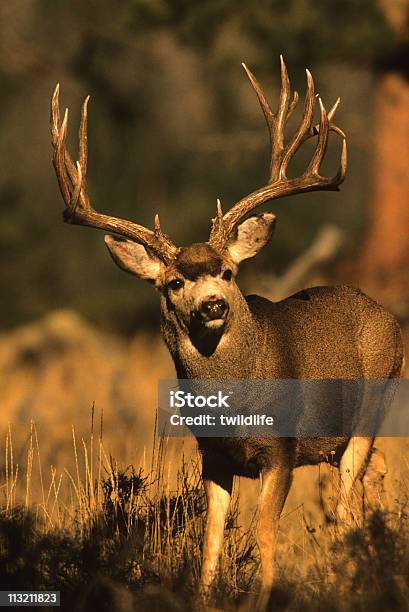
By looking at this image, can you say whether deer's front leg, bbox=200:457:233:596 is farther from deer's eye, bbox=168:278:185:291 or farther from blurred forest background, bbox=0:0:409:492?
blurred forest background, bbox=0:0:409:492

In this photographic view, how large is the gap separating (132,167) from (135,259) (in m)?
21.5

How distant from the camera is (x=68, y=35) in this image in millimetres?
18453

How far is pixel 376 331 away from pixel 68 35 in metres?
11.4

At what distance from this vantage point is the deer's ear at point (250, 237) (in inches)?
300

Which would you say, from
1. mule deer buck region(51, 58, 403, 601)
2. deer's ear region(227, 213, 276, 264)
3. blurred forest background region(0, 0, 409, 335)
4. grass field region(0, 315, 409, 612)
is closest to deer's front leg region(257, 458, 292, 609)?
mule deer buck region(51, 58, 403, 601)

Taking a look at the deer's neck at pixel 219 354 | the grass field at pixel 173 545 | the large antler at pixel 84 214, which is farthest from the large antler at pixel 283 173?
the grass field at pixel 173 545

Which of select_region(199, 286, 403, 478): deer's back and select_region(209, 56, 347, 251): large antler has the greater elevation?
select_region(209, 56, 347, 251): large antler

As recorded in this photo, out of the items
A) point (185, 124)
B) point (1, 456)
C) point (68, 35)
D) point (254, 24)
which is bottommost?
point (1, 456)

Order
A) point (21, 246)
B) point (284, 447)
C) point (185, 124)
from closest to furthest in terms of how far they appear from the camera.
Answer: point (284, 447) < point (21, 246) < point (185, 124)

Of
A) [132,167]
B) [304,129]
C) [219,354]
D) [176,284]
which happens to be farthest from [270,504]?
[132,167]

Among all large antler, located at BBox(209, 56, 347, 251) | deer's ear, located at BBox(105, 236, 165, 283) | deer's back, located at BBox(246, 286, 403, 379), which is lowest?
deer's back, located at BBox(246, 286, 403, 379)

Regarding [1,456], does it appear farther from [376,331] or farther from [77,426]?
[376,331]

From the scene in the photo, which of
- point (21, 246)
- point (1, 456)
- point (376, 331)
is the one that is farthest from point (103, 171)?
point (376, 331)

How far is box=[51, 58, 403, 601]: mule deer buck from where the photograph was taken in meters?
7.00
